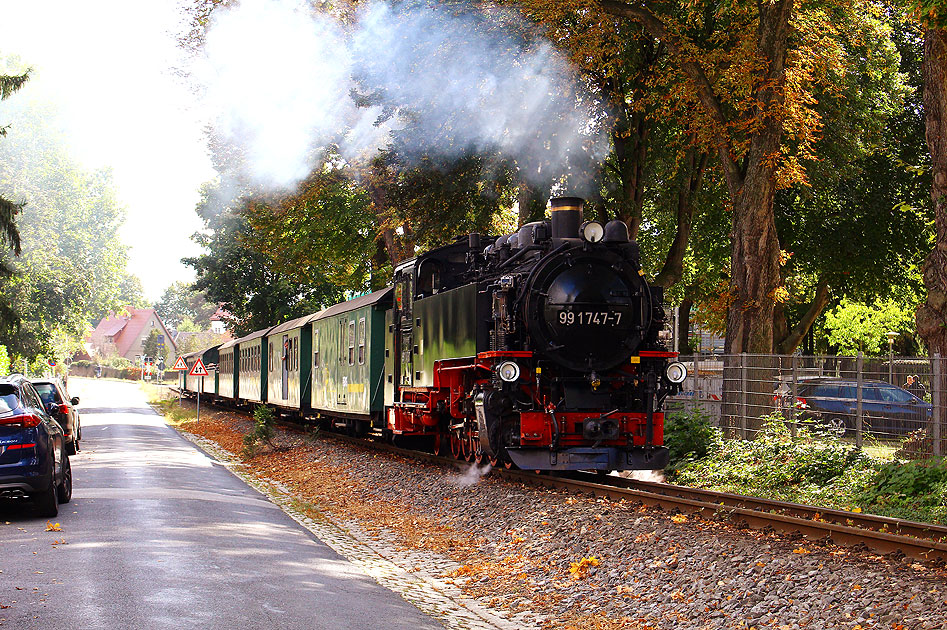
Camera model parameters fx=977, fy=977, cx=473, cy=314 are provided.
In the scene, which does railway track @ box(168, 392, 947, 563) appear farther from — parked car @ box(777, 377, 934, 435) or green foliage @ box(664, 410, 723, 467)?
parked car @ box(777, 377, 934, 435)

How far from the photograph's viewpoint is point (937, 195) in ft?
45.4

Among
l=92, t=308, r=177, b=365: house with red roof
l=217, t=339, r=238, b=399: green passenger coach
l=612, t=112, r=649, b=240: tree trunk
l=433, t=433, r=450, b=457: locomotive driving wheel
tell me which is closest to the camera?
l=433, t=433, r=450, b=457: locomotive driving wheel

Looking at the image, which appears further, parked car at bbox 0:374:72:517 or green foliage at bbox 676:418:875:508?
green foliage at bbox 676:418:875:508

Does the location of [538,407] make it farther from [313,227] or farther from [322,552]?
[313,227]

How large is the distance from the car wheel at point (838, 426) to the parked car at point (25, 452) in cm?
1017

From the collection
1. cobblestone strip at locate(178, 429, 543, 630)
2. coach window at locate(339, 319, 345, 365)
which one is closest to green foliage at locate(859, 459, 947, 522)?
cobblestone strip at locate(178, 429, 543, 630)

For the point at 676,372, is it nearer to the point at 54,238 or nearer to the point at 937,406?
the point at 937,406

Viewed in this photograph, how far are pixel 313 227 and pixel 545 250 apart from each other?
22010 millimetres

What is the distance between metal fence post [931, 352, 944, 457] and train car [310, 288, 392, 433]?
9707 mm

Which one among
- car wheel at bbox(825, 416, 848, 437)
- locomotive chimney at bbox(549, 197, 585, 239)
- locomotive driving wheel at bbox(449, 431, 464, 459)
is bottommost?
locomotive driving wheel at bbox(449, 431, 464, 459)

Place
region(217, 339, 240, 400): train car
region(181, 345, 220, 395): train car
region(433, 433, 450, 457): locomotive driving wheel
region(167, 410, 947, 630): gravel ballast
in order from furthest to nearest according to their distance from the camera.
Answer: region(181, 345, 220, 395): train car, region(217, 339, 240, 400): train car, region(433, 433, 450, 457): locomotive driving wheel, region(167, 410, 947, 630): gravel ballast

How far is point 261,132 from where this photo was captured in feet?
102

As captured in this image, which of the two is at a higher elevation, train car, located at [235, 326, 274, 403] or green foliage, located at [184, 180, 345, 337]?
green foliage, located at [184, 180, 345, 337]

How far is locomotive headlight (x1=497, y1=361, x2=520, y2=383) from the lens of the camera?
1246 centimetres
